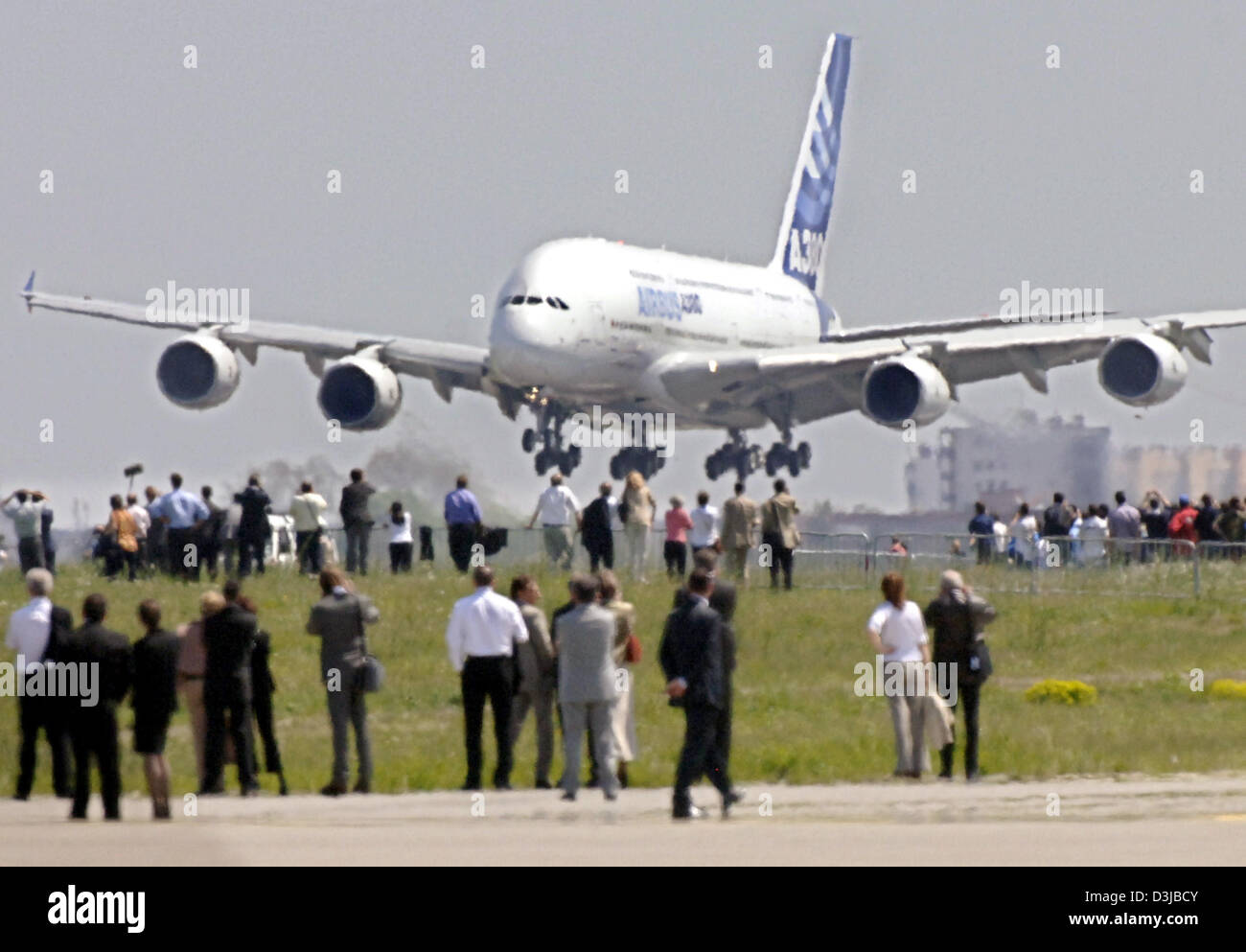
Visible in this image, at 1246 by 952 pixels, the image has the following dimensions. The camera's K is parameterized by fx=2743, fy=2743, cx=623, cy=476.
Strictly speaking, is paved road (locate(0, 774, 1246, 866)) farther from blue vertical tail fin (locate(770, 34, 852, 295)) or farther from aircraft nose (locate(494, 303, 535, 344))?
blue vertical tail fin (locate(770, 34, 852, 295))

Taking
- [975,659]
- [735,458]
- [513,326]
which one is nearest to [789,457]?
[735,458]

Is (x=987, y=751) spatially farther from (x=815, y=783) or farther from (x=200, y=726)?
(x=200, y=726)

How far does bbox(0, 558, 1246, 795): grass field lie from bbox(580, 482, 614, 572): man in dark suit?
0.57 meters

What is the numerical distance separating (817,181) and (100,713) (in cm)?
5465

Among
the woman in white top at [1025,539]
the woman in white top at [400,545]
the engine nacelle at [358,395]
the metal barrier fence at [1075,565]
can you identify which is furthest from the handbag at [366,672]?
the engine nacelle at [358,395]

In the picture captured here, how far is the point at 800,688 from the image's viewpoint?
28609 millimetres

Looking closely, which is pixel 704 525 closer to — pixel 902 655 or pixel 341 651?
pixel 902 655

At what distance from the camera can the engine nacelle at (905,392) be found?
49.7 meters

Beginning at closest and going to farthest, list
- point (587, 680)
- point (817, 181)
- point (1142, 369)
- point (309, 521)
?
point (587, 680), point (309, 521), point (1142, 369), point (817, 181)

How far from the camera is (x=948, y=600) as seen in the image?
2238cm
